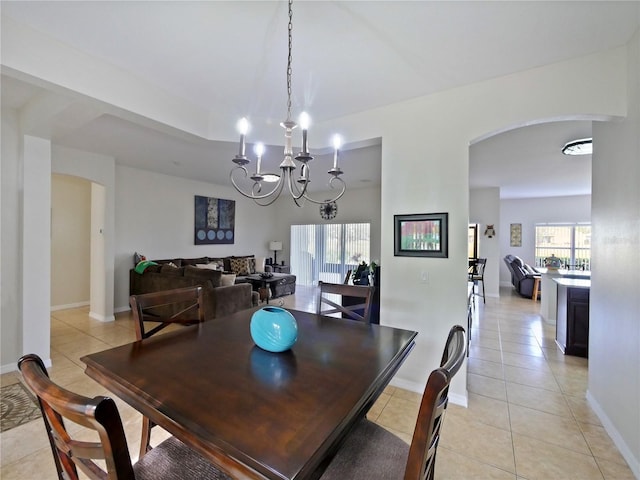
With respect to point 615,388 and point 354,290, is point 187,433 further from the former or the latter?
point 615,388

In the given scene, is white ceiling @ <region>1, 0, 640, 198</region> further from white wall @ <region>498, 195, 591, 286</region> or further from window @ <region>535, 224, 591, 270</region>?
window @ <region>535, 224, 591, 270</region>

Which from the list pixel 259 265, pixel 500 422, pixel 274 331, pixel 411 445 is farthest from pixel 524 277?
pixel 411 445

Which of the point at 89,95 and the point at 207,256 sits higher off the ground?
the point at 89,95

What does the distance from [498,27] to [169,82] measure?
Answer: 8.29ft

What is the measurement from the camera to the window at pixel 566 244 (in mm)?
8070

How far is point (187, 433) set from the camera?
0.85 metres

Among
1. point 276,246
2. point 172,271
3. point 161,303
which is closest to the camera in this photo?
point 161,303

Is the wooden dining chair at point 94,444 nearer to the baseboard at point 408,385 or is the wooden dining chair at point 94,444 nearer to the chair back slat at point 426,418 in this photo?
the chair back slat at point 426,418

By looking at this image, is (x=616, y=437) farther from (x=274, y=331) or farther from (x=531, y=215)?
(x=531, y=215)

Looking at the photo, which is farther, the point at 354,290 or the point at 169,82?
the point at 169,82

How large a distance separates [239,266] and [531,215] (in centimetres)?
866

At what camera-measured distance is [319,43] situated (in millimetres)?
1945

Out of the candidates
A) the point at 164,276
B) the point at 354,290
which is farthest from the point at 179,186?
the point at 354,290

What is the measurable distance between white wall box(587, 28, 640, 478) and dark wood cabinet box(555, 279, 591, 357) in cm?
121
